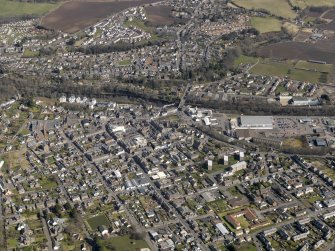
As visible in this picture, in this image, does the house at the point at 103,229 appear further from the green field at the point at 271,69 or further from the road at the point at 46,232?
the green field at the point at 271,69

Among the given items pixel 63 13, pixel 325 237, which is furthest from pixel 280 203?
pixel 63 13

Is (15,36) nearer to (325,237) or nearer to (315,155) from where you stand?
(315,155)

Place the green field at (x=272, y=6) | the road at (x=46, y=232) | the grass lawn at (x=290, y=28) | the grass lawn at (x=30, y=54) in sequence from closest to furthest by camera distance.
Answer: the road at (x=46, y=232) < the grass lawn at (x=30, y=54) < the grass lawn at (x=290, y=28) < the green field at (x=272, y=6)

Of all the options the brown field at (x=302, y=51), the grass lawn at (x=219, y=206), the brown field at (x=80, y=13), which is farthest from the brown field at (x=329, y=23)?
the grass lawn at (x=219, y=206)

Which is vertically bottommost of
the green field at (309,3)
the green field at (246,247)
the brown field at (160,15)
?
the green field at (246,247)

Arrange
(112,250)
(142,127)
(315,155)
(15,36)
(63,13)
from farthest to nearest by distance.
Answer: (63,13) → (15,36) → (142,127) → (315,155) → (112,250)

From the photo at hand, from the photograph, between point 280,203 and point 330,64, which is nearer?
point 280,203

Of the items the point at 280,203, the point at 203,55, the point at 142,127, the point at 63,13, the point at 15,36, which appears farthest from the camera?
the point at 63,13
